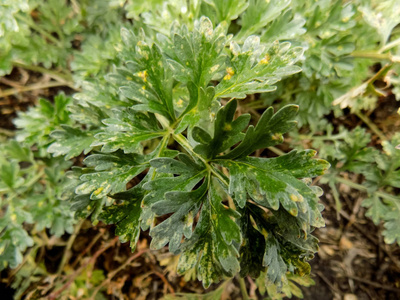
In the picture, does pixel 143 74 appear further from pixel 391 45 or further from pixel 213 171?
pixel 391 45

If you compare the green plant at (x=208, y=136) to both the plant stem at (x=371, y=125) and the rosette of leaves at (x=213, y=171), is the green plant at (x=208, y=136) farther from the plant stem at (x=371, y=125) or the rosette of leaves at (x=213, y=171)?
the plant stem at (x=371, y=125)

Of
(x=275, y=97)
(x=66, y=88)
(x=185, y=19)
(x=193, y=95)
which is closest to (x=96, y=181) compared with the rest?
(x=193, y=95)

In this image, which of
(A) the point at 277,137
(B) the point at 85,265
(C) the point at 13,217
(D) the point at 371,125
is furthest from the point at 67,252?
(D) the point at 371,125

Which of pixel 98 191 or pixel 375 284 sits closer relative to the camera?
pixel 98 191

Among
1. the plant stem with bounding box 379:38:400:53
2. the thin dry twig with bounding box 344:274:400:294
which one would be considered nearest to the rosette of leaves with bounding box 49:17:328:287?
the plant stem with bounding box 379:38:400:53

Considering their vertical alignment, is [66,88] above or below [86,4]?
below

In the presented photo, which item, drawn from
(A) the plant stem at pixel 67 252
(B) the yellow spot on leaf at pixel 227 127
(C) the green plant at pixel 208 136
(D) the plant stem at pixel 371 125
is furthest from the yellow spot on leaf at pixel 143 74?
(D) the plant stem at pixel 371 125

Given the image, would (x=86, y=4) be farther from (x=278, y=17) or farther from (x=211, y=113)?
(x=211, y=113)

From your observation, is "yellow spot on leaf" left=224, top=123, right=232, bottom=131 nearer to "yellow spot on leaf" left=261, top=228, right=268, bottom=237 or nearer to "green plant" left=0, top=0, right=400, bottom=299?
"green plant" left=0, top=0, right=400, bottom=299
